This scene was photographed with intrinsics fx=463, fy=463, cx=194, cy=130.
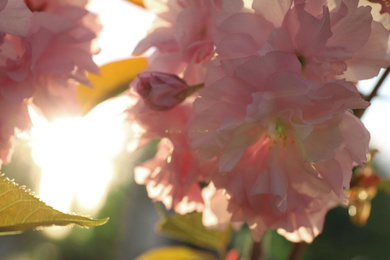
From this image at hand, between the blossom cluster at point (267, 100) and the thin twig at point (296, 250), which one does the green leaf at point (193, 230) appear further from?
the blossom cluster at point (267, 100)

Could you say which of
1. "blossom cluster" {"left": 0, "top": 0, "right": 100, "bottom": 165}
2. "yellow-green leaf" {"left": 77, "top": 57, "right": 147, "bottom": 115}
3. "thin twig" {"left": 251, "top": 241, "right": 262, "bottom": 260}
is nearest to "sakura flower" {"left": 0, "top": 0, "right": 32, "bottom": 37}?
"blossom cluster" {"left": 0, "top": 0, "right": 100, "bottom": 165}

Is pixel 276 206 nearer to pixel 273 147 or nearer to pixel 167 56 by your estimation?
pixel 273 147

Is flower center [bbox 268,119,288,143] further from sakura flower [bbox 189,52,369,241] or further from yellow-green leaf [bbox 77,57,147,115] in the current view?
yellow-green leaf [bbox 77,57,147,115]

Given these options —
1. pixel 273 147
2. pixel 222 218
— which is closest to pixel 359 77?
pixel 273 147

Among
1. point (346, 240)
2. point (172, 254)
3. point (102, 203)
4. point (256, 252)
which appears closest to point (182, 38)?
point (256, 252)

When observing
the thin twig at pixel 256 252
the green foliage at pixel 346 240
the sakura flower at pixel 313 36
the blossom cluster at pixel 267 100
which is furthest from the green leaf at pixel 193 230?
the green foliage at pixel 346 240

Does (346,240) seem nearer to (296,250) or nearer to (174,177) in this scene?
(296,250)
